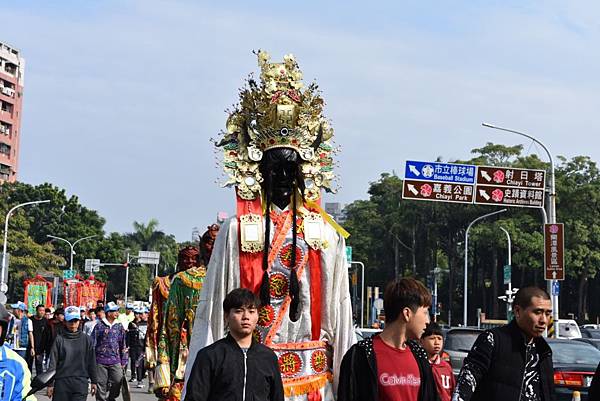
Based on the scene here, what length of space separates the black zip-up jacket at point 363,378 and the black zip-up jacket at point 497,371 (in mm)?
362

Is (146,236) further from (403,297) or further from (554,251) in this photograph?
(403,297)

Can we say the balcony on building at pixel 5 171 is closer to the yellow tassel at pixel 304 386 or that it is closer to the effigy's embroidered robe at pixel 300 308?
the effigy's embroidered robe at pixel 300 308

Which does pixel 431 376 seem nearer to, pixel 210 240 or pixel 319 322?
pixel 319 322

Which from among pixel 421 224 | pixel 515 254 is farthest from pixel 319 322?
pixel 421 224

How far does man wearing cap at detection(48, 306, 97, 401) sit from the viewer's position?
12617 mm

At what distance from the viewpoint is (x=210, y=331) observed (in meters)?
6.50

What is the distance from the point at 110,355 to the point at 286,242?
1053cm

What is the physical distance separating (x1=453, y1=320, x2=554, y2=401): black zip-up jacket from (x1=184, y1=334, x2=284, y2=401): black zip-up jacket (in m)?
0.99

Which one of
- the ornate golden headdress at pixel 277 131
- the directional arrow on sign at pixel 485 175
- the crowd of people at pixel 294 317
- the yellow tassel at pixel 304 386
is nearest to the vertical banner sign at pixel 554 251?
the directional arrow on sign at pixel 485 175

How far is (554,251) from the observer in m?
30.8

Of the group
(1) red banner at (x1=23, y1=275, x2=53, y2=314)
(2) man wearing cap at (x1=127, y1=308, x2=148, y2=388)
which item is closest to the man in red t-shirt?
(2) man wearing cap at (x1=127, y1=308, x2=148, y2=388)

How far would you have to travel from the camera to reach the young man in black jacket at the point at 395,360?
17.0ft

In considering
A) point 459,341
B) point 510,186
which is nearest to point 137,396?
point 459,341

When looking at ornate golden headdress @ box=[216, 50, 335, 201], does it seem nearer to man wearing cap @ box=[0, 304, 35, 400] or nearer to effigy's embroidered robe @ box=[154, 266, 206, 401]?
man wearing cap @ box=[0, 304, 35, 400]
